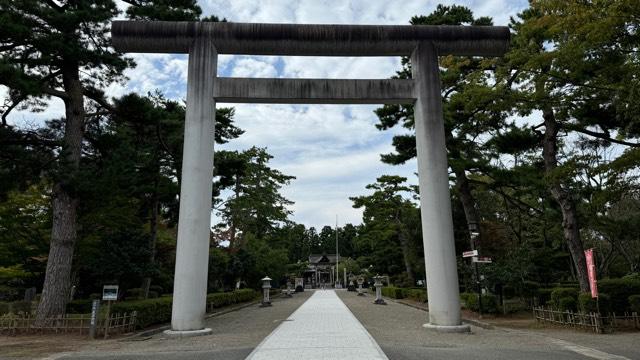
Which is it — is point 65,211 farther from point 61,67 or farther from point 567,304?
point 567,304

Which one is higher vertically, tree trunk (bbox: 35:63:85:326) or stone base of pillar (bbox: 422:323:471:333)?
tree trunk (bbox: 35:63:85:326)

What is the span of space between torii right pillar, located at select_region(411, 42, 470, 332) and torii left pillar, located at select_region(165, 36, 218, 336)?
544 cm

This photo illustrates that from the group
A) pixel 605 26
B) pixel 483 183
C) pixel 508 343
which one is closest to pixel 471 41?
pixel 605 26

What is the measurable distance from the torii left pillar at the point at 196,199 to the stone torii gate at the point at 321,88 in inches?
1.0

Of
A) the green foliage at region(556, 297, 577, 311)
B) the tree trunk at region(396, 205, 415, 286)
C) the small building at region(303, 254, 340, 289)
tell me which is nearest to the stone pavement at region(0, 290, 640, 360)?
the green foliage at region(556, 297, 577, 311)

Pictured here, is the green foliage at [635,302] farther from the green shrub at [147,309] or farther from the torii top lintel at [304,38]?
the green shrub at [147,309]

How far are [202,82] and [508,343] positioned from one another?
9.36m

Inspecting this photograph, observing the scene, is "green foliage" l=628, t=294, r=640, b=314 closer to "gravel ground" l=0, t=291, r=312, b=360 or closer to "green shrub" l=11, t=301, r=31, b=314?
"gravel ground" l=0, t=291, r=312, b=360

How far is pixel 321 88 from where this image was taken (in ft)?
36.1

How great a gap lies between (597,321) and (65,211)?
48.6 ft

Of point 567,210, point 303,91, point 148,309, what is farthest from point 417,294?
point 303,91

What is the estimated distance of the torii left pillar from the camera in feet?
32.5

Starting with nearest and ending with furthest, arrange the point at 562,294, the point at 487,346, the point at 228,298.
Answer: the point at 487,346
the point at 562,294
the point at 228,298

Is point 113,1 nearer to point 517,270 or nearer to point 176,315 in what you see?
point 176,315
